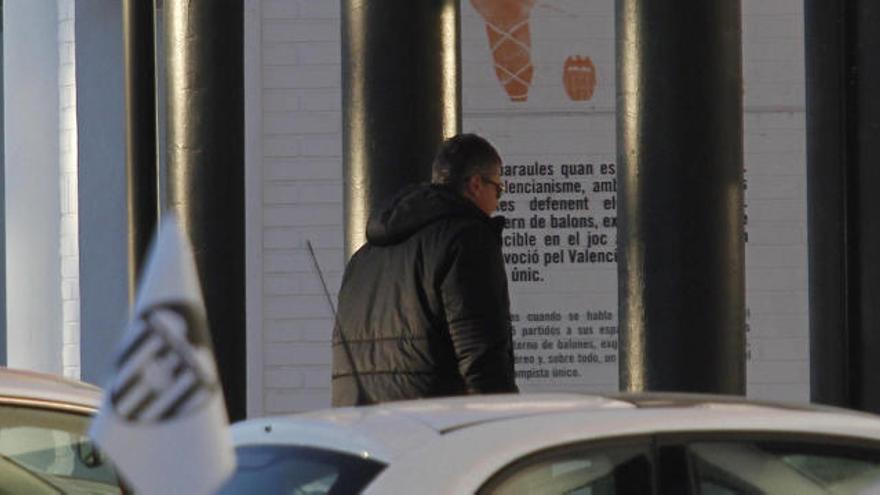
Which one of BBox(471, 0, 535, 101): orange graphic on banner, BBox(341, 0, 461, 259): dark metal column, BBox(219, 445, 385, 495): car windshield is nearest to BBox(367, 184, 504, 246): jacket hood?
BBox(219, 445, 385, 495): car windshield

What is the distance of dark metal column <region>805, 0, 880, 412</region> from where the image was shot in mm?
9984

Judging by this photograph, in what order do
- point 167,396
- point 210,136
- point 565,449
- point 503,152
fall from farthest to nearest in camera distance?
point 503,152 → point 210,136 → point 565,449 → point 167,396

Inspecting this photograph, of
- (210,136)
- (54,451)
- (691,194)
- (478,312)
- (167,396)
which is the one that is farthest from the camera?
(691,194)

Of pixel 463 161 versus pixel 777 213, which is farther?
pixel 777 213

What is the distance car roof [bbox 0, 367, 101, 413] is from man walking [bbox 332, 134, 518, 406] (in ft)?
2.78

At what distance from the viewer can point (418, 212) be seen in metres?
7.10

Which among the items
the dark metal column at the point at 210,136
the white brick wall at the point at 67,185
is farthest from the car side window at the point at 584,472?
the white brick wall at the point at 67,185

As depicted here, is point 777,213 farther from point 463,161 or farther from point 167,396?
point 167,396

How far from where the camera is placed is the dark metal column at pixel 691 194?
33.0 ft

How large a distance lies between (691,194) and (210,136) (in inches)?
77.2

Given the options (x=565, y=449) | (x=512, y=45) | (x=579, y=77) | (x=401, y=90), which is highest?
(x=512, y=45)

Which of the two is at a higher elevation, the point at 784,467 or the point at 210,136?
the point at 210,136

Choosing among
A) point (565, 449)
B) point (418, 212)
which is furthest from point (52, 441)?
point (565, 449)

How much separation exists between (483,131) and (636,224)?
16.8 feet
